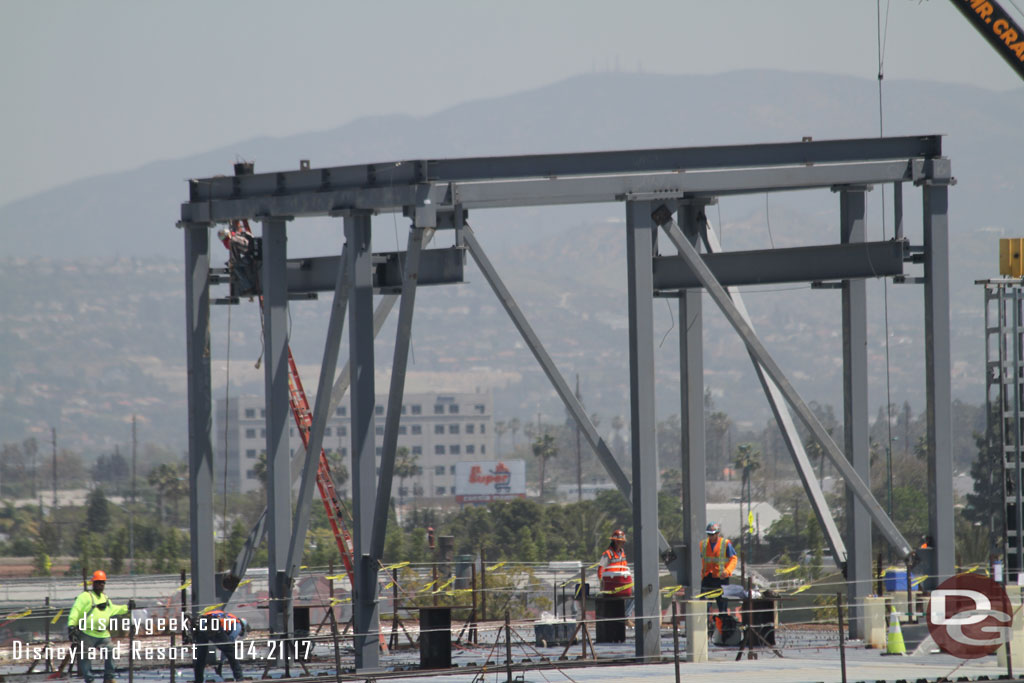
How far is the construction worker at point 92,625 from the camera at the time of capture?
18469 millimetres

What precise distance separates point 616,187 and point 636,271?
4.05 feet

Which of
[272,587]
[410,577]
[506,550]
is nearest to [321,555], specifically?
[506,550]

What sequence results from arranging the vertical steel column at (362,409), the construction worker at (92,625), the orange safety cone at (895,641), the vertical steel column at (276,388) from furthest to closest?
the vertical steel column at (276,388), the vertical steel column at (362,409), the orange safety cone at (895,641), the construction worker at (92,625)

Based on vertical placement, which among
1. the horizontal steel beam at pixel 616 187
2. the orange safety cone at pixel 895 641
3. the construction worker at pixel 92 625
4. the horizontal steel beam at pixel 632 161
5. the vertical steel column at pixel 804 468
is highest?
the horizontal steel beam at pixel 632 161

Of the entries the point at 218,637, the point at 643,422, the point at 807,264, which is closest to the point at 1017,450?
the point at 807,264

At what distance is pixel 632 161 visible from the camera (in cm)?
2072

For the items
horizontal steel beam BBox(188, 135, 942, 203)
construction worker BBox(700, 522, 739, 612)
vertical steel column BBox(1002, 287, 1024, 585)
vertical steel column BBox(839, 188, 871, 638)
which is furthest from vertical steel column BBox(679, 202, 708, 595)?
vertical steel column BBox(1002, 287, 1024, 585)

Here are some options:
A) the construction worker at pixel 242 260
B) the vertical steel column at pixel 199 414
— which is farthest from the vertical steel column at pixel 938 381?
the vertical steel column at pixel 199 414

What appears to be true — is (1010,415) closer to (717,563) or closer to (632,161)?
(717,563)

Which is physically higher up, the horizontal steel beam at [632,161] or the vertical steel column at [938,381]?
the horizontal steel beam at [632,161]

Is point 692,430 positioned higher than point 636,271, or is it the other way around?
point 636,271

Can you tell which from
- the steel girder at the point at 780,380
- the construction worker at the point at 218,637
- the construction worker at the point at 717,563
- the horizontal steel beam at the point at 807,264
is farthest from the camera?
the construction worker at the point at 717,563

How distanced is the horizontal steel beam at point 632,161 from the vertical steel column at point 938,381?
1.03 metres

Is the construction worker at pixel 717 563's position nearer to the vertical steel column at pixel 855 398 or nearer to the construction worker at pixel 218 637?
the vertical steel column at pixel 855 398
